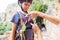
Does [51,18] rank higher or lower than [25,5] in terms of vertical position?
lower

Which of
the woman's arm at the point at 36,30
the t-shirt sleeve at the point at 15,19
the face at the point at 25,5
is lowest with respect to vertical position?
the woman's arm at the point at 36,30

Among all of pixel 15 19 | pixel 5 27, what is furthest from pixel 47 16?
pixel 5 27

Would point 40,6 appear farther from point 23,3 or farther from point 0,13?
point 0,13

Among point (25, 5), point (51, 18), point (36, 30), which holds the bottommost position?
point (36, 30)

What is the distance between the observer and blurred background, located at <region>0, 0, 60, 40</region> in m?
1.26

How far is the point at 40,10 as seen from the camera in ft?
4.23

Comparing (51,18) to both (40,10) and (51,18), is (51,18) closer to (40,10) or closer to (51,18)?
(51,18)

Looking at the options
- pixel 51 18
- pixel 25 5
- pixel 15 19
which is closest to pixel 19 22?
pixel 15 19

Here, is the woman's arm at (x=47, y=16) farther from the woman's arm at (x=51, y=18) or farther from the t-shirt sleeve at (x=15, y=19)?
the t-shirt sleeve at (x=15, y=19)

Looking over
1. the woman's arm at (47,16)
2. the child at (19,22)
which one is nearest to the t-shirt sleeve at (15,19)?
the child at (19,22)

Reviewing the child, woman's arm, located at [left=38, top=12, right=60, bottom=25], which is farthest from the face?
woman's arm, located at [left=38, top=12, right=60, bottom=25]

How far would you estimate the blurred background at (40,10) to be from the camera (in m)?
1.26

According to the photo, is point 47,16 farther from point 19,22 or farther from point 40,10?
point 19,22

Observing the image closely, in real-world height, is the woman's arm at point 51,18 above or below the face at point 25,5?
below
